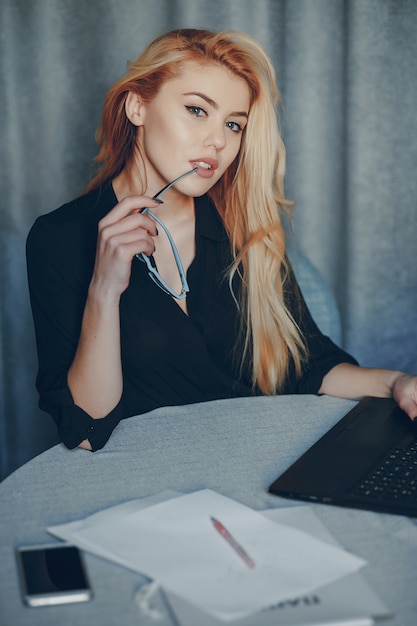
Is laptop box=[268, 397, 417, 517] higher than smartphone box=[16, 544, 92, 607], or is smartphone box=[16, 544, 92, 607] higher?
smartphone box=[16, 544, 92, 607]

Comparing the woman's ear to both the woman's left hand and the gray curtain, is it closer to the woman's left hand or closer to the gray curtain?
the gray curtain

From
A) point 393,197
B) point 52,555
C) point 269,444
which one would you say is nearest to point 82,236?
point 269,444

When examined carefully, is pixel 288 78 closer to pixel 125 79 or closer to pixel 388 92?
pixel 388 92

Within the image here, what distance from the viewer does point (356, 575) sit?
84 cm

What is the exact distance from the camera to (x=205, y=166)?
158 centimetres

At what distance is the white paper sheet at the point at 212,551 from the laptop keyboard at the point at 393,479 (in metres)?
0.15

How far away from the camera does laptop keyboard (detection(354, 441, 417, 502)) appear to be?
101cm

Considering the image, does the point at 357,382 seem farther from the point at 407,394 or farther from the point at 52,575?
the point at 52,575

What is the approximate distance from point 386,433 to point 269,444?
18cm

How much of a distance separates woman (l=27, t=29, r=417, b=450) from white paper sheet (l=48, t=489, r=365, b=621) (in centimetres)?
39

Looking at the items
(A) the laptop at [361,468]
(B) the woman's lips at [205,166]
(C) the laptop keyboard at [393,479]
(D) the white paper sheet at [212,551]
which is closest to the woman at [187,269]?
(B) the woman's lips at [205,166]

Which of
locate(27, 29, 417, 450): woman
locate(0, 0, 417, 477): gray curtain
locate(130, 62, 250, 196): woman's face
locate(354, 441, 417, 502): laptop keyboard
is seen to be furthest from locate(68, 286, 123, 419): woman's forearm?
locate(0, 0, 417, 477): gray curtain

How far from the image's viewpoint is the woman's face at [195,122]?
60.6 inches

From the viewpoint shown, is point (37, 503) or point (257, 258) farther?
point (257, 258)
